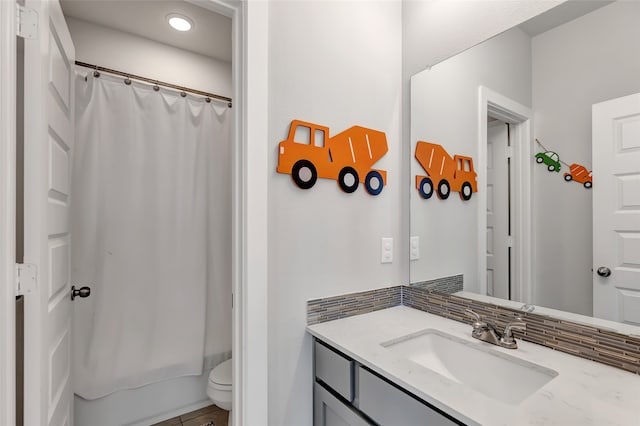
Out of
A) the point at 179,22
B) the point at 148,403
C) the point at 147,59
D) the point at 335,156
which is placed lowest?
the point at 148,403

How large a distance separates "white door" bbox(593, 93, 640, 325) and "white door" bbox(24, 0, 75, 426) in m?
1.76

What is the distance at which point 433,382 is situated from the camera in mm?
840

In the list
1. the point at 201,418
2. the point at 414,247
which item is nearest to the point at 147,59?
the point at 414,247

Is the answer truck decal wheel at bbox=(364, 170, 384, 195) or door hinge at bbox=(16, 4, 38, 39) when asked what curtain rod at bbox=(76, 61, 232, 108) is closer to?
door hinge at bbox=(16, 4, 38, 39)

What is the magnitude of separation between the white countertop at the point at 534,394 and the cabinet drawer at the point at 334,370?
48 millimetres

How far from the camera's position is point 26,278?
0.89 m

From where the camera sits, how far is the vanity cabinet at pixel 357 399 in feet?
2.73

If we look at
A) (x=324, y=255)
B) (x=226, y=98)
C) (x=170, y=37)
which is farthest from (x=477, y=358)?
(x=170, y=37)

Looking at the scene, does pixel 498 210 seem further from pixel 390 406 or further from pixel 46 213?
pixel 46 213

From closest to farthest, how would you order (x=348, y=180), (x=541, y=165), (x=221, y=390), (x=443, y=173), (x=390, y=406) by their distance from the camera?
(x=390, y=406) < (x=541, y=165) < (x=348, y=180) < (x=443, y=173) < (x=221, y=390)

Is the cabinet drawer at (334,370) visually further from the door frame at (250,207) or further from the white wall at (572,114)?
the white wall at (572,114)

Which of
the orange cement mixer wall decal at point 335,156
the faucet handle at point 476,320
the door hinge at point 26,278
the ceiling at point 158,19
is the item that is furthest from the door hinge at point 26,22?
the faucet handle at point 476,320

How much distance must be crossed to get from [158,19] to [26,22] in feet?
3.74

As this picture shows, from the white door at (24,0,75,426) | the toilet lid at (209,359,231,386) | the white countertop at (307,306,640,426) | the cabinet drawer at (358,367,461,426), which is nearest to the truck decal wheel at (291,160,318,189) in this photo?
the white countertop at (307,306,640,426)
